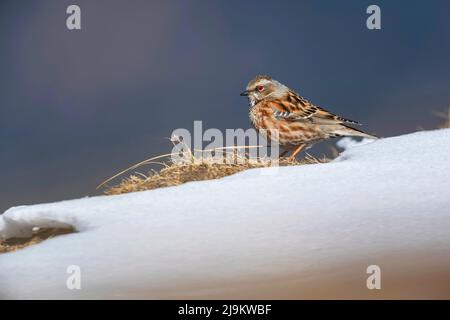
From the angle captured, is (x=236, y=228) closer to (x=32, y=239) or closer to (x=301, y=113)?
(x=32, y=239)

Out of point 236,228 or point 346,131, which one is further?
point 346,131

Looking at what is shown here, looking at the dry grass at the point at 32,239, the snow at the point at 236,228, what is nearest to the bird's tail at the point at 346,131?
the snow at the point at 236,228

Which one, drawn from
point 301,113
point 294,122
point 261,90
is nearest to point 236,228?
point 294,122

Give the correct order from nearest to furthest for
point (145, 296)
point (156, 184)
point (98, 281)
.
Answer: point (145, 296)
point (98, 281)
point (156, 184)

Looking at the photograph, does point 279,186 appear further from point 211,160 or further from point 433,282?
point 433,282

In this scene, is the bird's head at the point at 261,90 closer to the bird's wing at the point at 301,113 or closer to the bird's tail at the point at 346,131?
the bird's wing at the point at 301,113

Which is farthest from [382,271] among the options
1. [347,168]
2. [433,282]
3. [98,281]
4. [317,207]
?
[347,168]

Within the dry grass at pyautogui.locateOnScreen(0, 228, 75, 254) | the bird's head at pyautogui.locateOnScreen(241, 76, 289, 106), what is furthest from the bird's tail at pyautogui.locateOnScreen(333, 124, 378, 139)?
the dry grass at pyautogui.locateOnScreen(0, 228, 75, 254)
